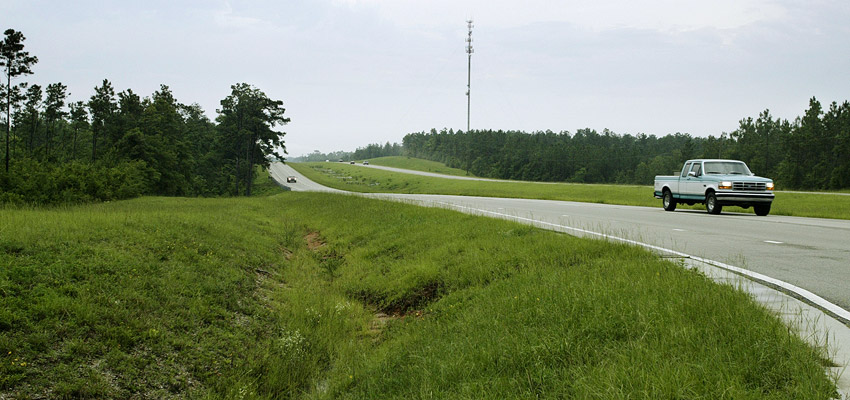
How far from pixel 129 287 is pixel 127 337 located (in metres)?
1.55

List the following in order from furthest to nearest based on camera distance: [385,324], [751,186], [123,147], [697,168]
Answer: [123,147]
[697,168]
[751,186]
[385,324]

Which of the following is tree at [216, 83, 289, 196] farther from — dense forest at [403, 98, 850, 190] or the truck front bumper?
the truck front bumper

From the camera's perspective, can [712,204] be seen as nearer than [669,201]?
Yes

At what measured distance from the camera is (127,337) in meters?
6.62

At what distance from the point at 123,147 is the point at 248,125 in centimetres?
1788

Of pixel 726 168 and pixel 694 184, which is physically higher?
pixel 726 168

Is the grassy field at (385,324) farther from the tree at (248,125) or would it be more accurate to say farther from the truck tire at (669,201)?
the tree at (248,125)

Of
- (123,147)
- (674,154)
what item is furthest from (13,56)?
(674,154)

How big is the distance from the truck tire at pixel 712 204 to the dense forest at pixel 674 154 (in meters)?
61.3

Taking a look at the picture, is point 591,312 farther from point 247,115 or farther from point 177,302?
point 247,115

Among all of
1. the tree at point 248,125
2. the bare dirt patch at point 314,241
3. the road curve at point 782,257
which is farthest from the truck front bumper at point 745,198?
the tree at point 248,125

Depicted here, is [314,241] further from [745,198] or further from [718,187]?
[745,198]

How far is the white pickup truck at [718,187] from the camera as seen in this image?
58.4ft

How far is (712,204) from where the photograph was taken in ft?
60.4
